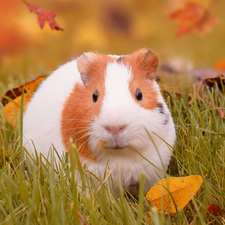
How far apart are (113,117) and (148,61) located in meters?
0.79

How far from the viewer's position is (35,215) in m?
1.89

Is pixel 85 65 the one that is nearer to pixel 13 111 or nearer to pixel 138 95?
pixel 138 95

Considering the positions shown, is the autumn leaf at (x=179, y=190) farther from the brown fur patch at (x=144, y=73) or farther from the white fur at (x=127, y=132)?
the brown fur patch at (x=144, y=73)

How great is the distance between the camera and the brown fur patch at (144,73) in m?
2.49

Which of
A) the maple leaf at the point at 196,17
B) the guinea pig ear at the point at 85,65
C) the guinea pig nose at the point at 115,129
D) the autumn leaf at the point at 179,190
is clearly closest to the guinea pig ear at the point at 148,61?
the guinea pig ear at the point at 85,65

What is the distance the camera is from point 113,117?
2.13 meters

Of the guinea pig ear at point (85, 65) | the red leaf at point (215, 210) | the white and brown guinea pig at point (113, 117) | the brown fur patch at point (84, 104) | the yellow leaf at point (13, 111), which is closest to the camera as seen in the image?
the red leaf at point (215, 210)

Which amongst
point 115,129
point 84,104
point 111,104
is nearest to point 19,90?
point 84,104

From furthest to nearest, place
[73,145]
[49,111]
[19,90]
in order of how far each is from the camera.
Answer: [19,90] → [49,111] → [73,145]

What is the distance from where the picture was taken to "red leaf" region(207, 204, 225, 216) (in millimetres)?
2117

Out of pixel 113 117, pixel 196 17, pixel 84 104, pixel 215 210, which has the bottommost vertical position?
pixel 215 210

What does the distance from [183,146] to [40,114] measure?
1.39 metres

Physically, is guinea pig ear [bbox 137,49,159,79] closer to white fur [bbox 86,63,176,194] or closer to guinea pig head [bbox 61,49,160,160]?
guinea pig head [bbox 61,49,160,160]

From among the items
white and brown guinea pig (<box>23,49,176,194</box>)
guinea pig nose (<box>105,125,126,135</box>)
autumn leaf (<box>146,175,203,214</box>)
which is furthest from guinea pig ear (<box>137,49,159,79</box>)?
autumn leaf (<box>146,175,203,214</box>)
